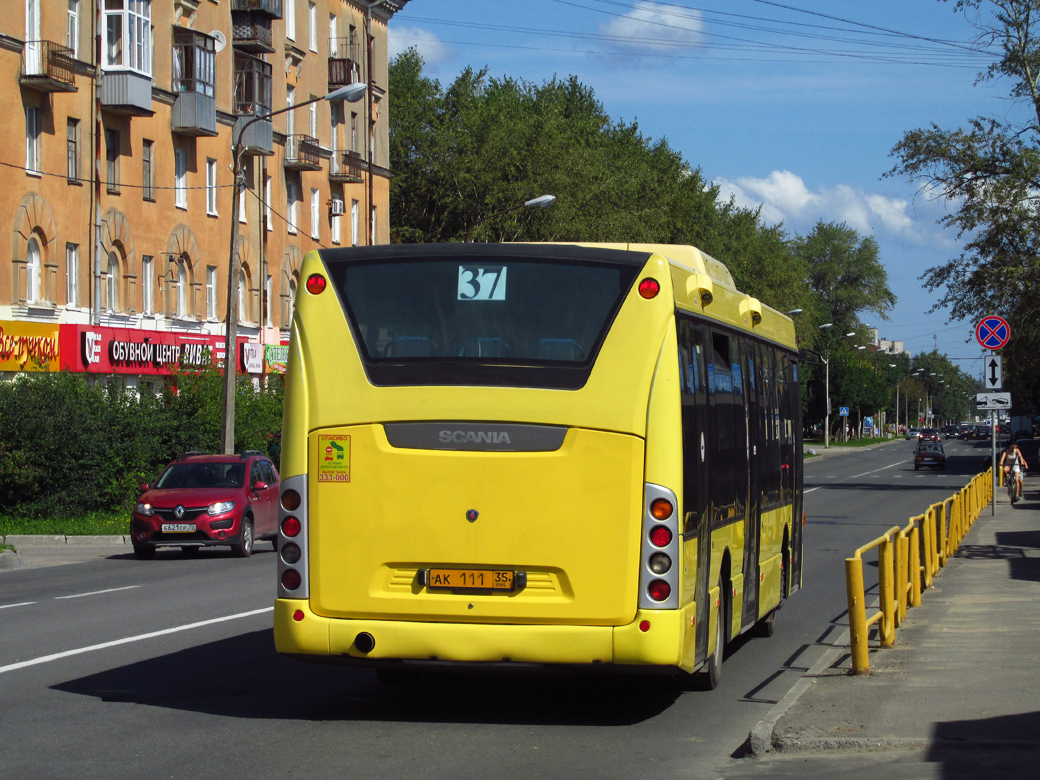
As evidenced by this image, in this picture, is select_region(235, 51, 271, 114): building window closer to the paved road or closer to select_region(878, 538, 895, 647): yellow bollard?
the paved road

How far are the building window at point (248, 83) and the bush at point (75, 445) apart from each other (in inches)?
696

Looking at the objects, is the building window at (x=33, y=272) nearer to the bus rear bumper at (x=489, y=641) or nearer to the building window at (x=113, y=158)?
the building window at (x=113, y=158)

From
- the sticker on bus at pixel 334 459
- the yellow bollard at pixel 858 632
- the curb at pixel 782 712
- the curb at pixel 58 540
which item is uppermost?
the sticker on bus at pixel 334 459

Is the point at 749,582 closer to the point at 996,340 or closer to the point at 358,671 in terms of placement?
the point at 358,671

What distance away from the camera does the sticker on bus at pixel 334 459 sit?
28.2 feet

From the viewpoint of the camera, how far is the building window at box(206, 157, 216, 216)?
47.0 m

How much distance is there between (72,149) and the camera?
39406mm

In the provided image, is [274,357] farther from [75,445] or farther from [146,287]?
[75,445]

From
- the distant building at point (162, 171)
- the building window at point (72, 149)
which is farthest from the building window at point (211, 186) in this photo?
the building window at point (72, 149)

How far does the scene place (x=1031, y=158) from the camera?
4519 centimetres

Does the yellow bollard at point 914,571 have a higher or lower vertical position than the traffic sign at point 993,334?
lower

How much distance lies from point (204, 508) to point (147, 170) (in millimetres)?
22458

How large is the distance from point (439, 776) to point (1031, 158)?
42129 mm

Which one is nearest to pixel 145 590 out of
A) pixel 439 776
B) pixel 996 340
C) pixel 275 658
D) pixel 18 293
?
pixel 275 658
